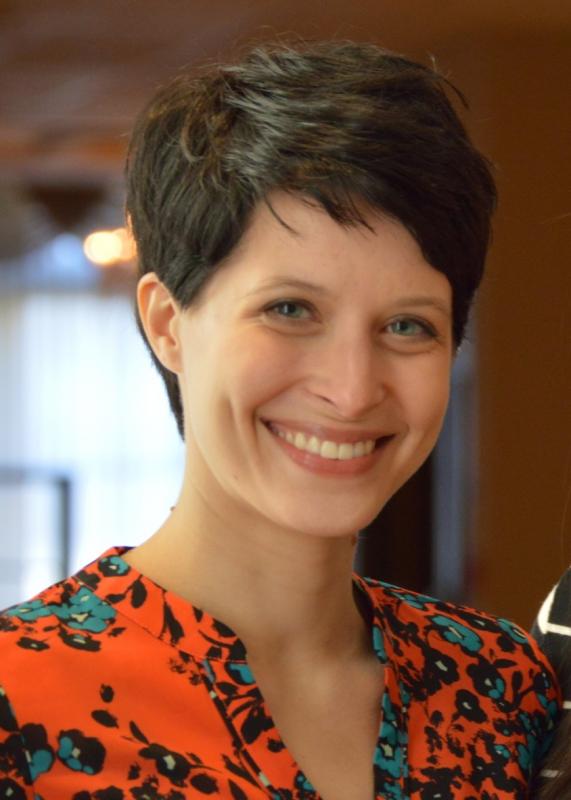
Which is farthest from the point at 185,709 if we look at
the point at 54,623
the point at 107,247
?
the point at 107,247

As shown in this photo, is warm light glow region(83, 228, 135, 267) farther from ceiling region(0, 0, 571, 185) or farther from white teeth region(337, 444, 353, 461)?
white teeth region(337, 444, 353, 461)

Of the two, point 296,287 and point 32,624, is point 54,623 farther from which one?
point 296,287

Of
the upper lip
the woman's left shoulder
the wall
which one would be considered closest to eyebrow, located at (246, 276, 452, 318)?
the upper lip

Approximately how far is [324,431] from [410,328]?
131 mm

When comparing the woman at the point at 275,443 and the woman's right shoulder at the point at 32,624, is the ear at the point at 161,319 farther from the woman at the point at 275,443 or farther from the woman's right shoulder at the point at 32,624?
the woman's right shoulder at the point at 32,624

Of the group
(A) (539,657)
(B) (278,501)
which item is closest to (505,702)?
(A) (539,657)

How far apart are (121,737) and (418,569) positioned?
5.66m

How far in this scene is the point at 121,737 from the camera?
1.36 metres

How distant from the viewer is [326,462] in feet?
4.77

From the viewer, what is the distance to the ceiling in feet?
17.2

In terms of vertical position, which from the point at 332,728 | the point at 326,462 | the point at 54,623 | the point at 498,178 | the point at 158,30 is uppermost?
the point at 158,30

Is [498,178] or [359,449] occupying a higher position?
[498,178]

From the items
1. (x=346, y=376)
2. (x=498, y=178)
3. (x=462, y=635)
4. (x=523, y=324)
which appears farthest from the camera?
(x=523, y=324)

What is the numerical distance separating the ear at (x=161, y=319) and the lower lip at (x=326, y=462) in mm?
152
